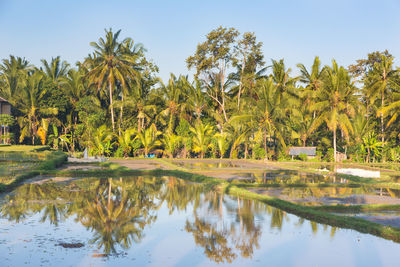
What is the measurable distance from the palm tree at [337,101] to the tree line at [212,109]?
0.07 meters

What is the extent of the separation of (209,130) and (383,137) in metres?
13.8

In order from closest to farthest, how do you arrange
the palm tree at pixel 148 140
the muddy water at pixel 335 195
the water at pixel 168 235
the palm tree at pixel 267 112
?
the water at pixel 168 235 → the muddy water at pixel 335 195 → the palm tree at pixel 267 112 → the palm tree at pixel 148 140

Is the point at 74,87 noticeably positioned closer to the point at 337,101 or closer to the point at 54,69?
the point at 54,69

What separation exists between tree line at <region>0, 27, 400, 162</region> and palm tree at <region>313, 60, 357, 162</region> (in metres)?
0.07

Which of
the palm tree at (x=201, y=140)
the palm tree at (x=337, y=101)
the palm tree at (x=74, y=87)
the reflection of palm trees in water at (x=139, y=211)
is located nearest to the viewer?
the reflection of palm trees in water at (x=139, y=211)

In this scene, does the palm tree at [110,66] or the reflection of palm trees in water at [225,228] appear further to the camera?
the palm tree at [110,66]

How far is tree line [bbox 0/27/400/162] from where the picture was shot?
34625 millimetres

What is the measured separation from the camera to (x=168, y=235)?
8.59 meters

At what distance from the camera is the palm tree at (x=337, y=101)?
33.7 m

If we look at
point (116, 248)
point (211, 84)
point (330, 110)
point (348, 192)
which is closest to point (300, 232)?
point (116, 248)

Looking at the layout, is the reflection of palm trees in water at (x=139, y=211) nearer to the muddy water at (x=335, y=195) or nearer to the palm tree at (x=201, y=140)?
the muddy water at (x=335, y=195)

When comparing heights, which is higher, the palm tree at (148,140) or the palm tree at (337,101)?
the palm tree at (337,101)

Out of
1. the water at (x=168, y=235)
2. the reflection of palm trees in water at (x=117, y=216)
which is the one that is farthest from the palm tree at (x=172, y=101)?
the water at (x=168, y=235)

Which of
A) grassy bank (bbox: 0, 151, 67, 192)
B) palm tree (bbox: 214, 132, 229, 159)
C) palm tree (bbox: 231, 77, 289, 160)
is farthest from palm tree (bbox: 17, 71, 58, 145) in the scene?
palm tree (bbox: 231, 77, 289, 160)
